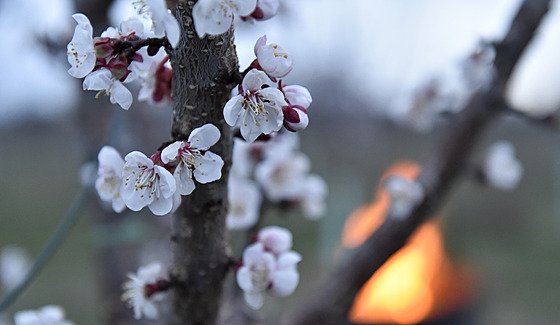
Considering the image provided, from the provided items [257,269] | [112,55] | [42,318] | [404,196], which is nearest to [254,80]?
[112,55]

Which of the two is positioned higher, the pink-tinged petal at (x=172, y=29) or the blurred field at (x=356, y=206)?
the pink-tinged petal at (x=172, y=29)

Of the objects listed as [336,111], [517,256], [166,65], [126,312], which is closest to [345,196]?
[336,111]

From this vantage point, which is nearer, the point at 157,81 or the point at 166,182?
the point at 166,182

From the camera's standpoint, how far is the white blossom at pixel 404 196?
→ 100cm

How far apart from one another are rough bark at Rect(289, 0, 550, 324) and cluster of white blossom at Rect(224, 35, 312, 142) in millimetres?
625

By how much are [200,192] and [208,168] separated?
0.24ft

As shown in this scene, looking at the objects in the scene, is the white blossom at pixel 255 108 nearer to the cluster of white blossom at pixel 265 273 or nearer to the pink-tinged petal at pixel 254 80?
the pink-tinged petal at pixel 254 80

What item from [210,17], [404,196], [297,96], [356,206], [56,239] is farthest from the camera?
[356,206]

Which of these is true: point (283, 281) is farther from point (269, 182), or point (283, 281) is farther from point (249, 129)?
point (269, 182)

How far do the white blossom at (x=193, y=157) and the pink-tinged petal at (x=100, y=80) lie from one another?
72 millimetres

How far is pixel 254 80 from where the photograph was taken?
40cm

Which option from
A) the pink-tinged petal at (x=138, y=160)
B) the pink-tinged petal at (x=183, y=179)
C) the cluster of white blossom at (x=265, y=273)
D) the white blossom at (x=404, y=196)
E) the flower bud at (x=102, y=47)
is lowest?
the white blossom at (x=404, y=196)

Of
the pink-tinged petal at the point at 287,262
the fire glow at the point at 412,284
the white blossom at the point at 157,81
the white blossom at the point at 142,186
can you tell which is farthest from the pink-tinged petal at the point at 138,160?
the fire glow at the point at 412,284

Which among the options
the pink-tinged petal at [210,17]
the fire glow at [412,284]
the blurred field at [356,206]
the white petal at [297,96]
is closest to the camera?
the pink-tinged petal at [210,17]
